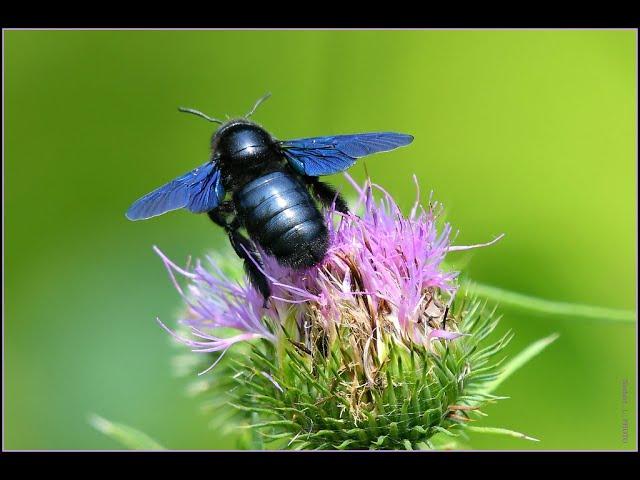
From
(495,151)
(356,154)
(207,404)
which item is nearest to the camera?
(356,154)

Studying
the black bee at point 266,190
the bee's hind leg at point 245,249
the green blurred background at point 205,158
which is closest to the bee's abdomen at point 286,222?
the black bee at point 266,190

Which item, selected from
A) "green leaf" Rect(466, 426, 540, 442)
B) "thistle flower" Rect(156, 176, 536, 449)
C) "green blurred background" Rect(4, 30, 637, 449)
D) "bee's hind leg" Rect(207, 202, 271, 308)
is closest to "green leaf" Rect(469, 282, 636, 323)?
"thistle flower" Rect(156, 176, 536, 449)

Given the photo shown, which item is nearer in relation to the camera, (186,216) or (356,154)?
(356,154)

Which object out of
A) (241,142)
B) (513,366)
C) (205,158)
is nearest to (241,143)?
(241,142)

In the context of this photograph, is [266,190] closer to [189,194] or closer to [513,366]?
[189,194]

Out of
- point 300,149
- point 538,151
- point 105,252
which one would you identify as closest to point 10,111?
point 105,252

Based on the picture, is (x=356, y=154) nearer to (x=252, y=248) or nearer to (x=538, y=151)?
(x=252, y=248)
